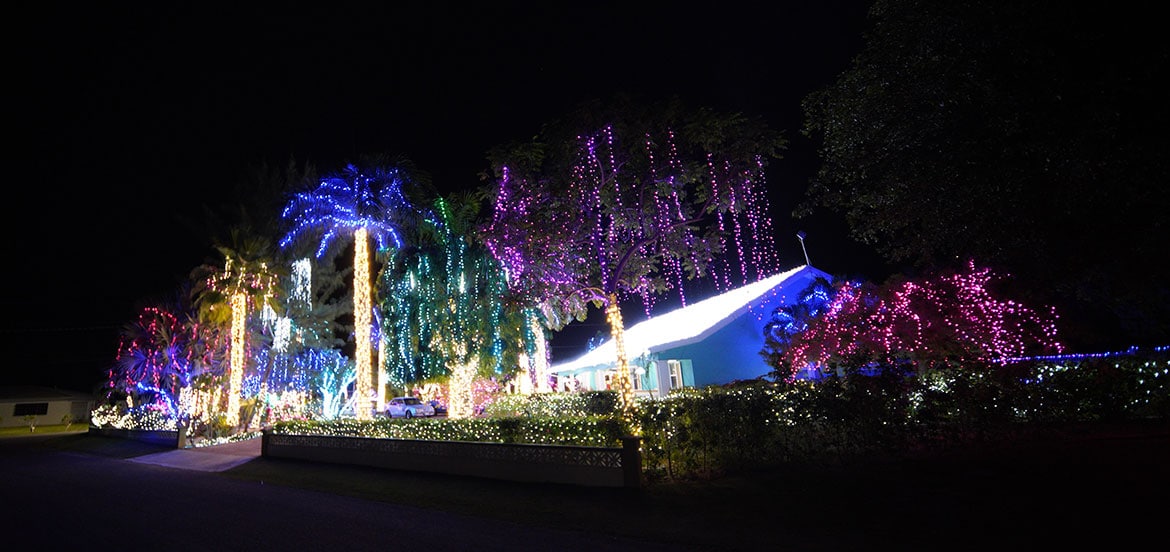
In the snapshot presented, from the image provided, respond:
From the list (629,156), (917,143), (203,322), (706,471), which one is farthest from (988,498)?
(203,322)

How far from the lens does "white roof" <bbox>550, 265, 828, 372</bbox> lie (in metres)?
27.0

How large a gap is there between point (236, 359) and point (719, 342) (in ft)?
69.3

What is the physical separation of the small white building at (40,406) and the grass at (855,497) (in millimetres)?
52847

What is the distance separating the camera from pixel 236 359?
24281 mm

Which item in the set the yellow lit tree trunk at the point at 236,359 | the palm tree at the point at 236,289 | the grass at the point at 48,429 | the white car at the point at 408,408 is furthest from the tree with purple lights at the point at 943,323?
the grass at the point at 48,429

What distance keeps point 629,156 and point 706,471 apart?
970cm

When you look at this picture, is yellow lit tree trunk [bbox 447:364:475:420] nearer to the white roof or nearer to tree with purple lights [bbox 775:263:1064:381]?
the white roof

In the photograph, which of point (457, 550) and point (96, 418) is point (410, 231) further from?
point (96, 418)

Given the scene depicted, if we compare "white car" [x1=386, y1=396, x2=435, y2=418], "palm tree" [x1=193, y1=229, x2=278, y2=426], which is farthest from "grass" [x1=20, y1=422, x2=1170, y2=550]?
"white car" [x1=386, y1=396, x2=435, y2=418]

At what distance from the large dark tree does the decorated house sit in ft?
55.0

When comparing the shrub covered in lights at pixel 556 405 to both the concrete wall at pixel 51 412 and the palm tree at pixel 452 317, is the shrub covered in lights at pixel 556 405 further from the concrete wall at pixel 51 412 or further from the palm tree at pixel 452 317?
the concrete wall at pixel 51 412

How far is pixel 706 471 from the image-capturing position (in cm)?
1021

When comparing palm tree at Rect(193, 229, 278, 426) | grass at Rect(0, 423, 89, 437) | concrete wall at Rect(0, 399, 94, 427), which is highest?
palm tree at Rect(193, 229, 278, 426)

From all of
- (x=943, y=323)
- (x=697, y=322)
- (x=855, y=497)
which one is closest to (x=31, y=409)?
(x=697, y=322)
